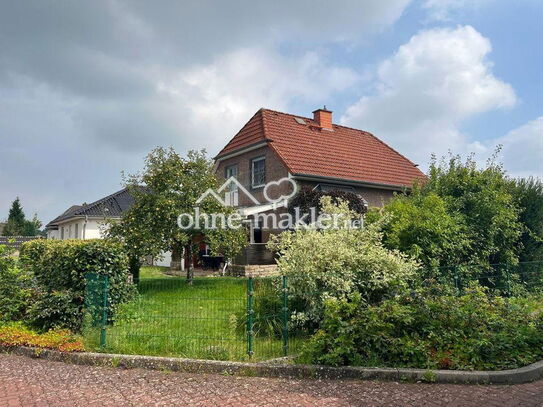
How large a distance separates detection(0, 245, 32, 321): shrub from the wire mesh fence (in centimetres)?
240

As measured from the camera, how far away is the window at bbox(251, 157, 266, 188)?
22.6 meters

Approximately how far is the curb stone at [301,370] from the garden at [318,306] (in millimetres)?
188

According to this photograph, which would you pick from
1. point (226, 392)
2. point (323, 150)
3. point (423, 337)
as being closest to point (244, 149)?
point (323, 150)

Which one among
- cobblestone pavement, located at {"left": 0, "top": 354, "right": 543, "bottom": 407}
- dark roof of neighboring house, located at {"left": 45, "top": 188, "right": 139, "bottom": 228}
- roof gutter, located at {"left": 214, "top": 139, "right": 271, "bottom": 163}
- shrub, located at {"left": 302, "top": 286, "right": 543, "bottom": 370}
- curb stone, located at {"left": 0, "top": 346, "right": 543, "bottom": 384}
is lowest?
cobblestone pavement, located at {"left": 0, "top": 354, "right": 543, "bottom": 407}

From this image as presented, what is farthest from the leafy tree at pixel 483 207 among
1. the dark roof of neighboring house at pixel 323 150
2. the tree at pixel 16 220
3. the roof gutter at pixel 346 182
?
the tree at pixel 16 220

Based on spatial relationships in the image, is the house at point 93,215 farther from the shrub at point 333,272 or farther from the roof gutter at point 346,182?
the shrub at point 333,272

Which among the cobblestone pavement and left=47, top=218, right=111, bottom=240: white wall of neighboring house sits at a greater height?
left=47, top=218, right=111, bottom=240: white wall of neighboring house

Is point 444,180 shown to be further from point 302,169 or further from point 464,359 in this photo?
point 464,359

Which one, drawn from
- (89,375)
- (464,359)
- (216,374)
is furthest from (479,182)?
(89,375)

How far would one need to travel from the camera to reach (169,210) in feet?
47.8

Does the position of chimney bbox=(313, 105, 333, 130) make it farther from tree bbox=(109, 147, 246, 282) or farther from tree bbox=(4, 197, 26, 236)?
tree bbox=(4, 197, 26, 236)

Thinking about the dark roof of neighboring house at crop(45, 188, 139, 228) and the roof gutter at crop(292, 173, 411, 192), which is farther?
the dark roof of neighboring house at crop(45, 188, 139, 228)

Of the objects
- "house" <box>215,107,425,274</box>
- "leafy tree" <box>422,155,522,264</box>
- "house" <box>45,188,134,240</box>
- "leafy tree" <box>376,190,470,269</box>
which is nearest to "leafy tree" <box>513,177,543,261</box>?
"leafy tree" <box>422,155,522,264</box>

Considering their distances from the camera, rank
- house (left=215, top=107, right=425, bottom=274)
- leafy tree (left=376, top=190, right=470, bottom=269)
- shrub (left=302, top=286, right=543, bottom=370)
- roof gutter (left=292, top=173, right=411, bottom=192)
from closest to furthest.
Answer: shrub (left=302, top=286, right=543, bottom=370) → leafy tree (left=376, top=190, right=470, bottom=269) → roof gutter (left=292, top=173, right=411, bottom=192) → house (left=215, top=107, right=425, bottom=274)
